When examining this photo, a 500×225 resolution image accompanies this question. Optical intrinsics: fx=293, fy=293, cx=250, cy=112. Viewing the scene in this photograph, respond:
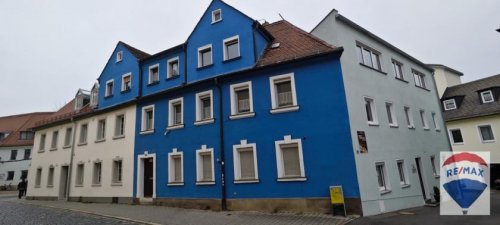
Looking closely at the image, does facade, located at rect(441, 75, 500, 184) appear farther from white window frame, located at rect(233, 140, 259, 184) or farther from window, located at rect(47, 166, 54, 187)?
window, located at rect(47, 166, 54, 187)

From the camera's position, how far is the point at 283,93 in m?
13.8

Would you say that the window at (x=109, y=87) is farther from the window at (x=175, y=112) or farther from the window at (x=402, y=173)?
the window at (x=402, y=173)

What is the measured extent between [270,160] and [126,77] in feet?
43.1

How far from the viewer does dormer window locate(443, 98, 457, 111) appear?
2858 cm

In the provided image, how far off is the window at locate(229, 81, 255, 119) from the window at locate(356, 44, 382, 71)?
602 cm

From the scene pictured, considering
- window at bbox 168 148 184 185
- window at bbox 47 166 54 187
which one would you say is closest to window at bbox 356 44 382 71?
window at bbox 168 148 184 185

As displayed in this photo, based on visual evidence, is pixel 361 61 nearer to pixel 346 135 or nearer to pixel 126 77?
pixel 346 135

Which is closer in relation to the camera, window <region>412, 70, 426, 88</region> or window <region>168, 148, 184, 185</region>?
window <region>168, 148, 184, 185</region>

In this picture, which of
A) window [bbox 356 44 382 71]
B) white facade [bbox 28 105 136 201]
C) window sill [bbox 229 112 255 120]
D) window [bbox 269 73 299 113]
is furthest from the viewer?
white facade [bbox 28 105 136 201]

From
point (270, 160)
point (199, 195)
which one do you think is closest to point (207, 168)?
point (199, 195)

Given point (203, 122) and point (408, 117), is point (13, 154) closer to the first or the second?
point (203, 122)

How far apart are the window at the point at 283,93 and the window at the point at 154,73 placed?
337 inches

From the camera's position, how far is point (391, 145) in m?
14.5

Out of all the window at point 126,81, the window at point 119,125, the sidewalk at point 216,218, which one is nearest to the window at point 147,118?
the window at point 119,125
